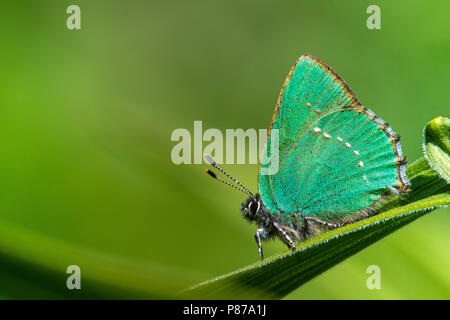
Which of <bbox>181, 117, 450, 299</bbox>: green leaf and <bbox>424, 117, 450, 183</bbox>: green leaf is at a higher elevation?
<bbox>424, 117, 450, 183</bbox>: green leaf

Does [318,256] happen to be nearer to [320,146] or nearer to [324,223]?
[324,223]

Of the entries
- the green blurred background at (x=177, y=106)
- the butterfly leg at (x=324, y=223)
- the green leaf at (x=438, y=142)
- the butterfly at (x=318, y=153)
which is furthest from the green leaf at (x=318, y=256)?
the butterfly leg at (x=324, y=223)

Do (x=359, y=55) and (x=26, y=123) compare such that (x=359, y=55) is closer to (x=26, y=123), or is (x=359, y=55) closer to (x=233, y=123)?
(x=233, y=123)

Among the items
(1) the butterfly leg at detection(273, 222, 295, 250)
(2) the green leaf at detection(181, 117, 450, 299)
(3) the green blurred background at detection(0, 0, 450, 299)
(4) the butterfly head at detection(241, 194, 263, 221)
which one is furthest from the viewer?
(3) the green blurred background at detection(0, 0, 450, 299)

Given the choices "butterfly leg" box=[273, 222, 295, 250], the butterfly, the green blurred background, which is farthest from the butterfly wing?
the green blurred background

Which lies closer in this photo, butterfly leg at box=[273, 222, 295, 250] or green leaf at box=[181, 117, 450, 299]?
green leaf at box=[181, 117, 450, 299]

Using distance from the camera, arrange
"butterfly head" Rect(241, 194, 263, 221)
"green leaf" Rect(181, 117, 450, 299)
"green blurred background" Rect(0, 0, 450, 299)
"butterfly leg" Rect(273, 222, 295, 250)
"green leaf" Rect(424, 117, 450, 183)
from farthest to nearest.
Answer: "green blurred background" Rect(0, 0, 450, 299) < "butterfly head" Rect(241, 194, 263, 221) < "butterfly leg" Rect(273, 222, 295, 250) < "green leaf" Rect(424, 117, 450, 183) < "green leaf" Rect(181, 117, 450, 299)

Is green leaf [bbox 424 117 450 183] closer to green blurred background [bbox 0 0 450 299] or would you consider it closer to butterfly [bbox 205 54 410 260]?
butterfly [bbox 205 54 410 260]
